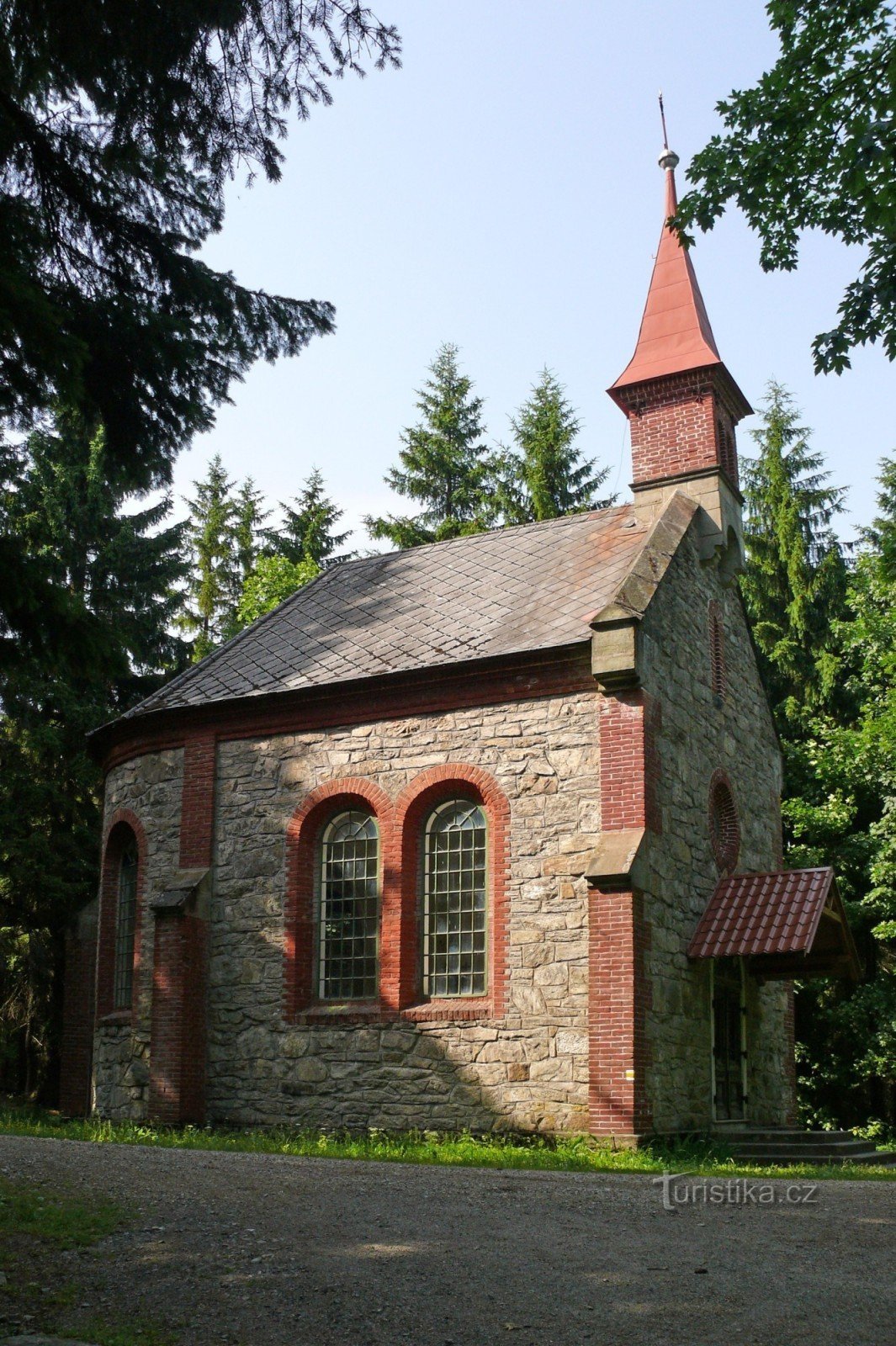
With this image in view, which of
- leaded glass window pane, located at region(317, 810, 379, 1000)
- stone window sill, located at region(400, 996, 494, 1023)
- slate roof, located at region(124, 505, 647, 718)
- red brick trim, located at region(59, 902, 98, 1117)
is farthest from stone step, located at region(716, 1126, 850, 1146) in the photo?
red brick trim, located at region(59, 902, 98, 1117)

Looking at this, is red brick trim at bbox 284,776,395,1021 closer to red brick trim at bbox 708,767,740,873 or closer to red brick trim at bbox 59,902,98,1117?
red brick trim at bbox 708,767,740,873

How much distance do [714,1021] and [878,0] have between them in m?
11.0

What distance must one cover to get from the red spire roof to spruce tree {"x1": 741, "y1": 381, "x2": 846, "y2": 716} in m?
10.8

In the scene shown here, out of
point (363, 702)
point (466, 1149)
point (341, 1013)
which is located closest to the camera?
point (466, 1149)

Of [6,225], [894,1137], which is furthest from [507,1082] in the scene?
[894,1137]

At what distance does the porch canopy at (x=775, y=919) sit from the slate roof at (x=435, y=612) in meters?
3.79

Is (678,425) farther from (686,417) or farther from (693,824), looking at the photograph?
(693,824)

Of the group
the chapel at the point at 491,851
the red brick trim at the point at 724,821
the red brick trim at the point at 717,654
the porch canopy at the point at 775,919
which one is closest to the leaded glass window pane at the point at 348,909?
the chapel at the point at 491,851

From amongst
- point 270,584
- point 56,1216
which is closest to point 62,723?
point 270,584

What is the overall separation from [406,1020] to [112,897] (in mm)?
5914

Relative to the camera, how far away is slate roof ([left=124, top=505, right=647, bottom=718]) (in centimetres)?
1550

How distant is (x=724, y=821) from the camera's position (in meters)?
17.0

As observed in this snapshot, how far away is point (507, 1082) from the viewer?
13555 mm

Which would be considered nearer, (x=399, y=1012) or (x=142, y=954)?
(x=399, y=1012)
